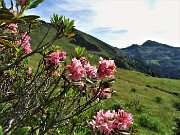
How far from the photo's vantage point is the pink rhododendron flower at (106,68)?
3670 millimetres

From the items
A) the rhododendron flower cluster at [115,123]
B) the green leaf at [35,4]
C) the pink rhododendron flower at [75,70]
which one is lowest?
the rhododendron flower cluster at [115,123]

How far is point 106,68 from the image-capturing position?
368 cm

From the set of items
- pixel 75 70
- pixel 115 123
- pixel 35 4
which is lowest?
pixel 115 123

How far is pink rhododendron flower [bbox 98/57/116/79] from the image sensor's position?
3670 mm

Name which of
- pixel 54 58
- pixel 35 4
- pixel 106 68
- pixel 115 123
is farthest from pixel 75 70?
pixel 54 58

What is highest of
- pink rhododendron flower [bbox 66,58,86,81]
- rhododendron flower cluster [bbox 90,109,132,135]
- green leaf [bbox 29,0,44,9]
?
green leaf [bbox 29,0,44,9]

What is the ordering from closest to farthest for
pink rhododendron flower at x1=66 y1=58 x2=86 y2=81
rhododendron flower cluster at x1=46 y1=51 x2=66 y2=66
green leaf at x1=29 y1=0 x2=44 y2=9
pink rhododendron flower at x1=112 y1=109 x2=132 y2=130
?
green leaf at x1=29 y1=0 x2=44 y2=9 → pink rhododendron flower at x1=112 y1=109 x2=132 y2=130 → pink rhododendron flower at x1=66 y1=58 x2=86 y2=81 → rhododendron flower cluster at x1=46 y1=51 x2=66 y2=66

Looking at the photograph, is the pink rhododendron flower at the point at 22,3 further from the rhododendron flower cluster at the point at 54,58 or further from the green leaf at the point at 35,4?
the rhododendron flower cluster at the point at 54,58

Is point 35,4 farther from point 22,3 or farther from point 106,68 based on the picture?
point 106,68

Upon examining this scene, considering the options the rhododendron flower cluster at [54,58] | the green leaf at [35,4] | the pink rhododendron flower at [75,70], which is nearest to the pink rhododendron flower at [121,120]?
the pink rhododendron flower at [75,70]

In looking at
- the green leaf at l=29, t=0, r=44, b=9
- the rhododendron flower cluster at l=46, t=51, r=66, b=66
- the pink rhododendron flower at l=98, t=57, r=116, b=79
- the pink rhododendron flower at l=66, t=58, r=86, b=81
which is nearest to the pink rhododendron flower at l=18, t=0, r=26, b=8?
the green leaf at l=29, t=0, r=44, b=9

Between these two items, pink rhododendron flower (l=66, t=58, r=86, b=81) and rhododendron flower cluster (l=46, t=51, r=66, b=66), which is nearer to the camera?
pink rhododendron flower (l=66, t=58, r=86, b=81)

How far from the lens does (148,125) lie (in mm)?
13336

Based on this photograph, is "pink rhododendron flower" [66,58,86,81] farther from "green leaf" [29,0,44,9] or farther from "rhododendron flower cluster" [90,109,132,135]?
"green leaf" [29,0,44,9]
